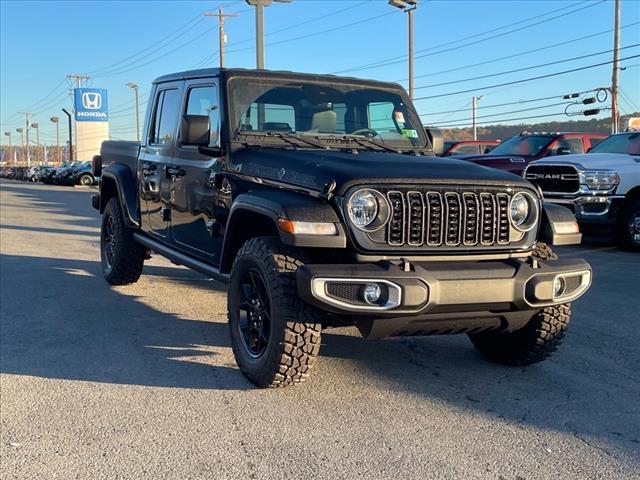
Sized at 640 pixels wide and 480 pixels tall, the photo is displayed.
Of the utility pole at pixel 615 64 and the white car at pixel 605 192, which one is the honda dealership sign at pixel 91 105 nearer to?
the utility pole at pixel 615 64

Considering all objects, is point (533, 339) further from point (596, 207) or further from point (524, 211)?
point (596, 207)

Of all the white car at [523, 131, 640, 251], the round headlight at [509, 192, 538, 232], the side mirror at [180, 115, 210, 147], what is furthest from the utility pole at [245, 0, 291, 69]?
the round headlight at [509, 192, 538, 232]

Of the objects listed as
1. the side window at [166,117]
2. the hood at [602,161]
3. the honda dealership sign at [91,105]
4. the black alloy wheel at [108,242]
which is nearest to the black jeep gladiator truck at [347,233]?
the side window at [166,117]

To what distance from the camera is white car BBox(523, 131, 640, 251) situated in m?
10.2

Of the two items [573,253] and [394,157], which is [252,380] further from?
[573,253]

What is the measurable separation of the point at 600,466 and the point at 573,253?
775 cm

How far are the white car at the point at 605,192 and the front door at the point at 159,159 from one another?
6.61 m

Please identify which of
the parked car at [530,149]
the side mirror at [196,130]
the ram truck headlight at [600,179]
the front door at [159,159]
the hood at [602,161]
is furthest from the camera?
the parked car at [530,149]

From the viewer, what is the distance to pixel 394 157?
14.7ft

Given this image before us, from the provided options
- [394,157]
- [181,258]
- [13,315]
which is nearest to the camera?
[394,157]

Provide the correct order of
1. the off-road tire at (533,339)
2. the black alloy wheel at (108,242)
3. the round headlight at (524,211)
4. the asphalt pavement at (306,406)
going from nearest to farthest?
the asphalt pavement at (306,406) → the round headlight at (524,211) → the off-road tire at (533,339) → the black alloy wheel at (108,242)

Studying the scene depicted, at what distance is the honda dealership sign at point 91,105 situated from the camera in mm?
66312

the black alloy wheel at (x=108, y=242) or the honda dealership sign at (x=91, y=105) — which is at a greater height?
the honda dealership sign at (x=91, y=105)

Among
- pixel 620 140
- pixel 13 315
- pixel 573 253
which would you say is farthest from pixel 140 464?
pixel 620 140
